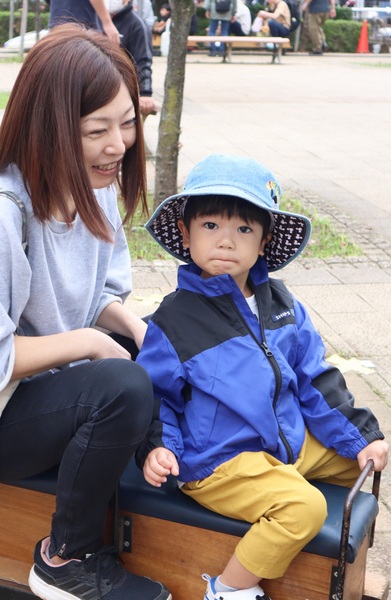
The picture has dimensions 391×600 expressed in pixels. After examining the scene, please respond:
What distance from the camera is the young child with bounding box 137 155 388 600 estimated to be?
2.17 meters

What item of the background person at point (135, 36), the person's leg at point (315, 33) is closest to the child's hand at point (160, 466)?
the background person at point (135, 36)

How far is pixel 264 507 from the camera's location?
2158mm

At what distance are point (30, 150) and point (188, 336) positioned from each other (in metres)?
0.59

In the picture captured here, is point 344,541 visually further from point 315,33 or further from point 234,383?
point 315,33

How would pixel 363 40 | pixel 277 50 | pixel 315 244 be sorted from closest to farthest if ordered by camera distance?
1. pixel 315 244
2. pixel 277 50
3. pixel 363 40

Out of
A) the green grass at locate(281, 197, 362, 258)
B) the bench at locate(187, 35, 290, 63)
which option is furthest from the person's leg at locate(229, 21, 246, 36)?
the green grass at locate(281, 197, 362, 258)

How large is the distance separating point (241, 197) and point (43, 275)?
0.52m

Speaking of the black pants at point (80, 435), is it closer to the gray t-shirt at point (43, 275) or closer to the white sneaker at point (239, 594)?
the gray t-shirt at point (43, 275)

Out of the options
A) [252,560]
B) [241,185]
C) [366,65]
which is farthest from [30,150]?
[366,65]

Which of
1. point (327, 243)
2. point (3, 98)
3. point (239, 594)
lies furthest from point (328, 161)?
point (239, 594)

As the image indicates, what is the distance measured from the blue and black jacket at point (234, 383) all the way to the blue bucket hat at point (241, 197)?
151 millimetres

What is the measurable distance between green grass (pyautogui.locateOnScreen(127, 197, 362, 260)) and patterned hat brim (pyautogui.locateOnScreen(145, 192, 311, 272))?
2.90m

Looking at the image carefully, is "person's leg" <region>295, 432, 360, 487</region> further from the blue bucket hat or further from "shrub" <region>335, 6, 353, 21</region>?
"shrub" <region>335, 6, 353, 21</region>

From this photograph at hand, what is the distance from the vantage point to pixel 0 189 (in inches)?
89.2
